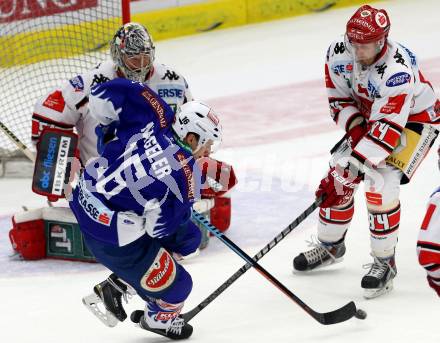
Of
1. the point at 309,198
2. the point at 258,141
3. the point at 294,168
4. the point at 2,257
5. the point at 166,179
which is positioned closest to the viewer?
the point at 166,179

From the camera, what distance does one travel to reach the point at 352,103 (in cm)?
523

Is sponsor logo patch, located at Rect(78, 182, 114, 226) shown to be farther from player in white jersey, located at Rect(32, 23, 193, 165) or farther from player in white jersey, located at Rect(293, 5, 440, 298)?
player in white jersey, located at Rect(293, 5, 440, 298)

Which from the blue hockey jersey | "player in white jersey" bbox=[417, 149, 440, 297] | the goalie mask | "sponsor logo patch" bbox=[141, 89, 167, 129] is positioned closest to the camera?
"player in white jersey" bbox=[417, 149, 440, 297]

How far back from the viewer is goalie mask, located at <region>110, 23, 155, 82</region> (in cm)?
521

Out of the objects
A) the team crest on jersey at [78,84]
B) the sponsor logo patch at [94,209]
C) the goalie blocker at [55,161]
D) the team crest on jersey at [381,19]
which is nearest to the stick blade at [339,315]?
the sponsor logo patch at [94,209]

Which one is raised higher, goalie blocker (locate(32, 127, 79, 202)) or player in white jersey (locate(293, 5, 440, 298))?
player in white jersey (locate(293, 5, 440, 298))

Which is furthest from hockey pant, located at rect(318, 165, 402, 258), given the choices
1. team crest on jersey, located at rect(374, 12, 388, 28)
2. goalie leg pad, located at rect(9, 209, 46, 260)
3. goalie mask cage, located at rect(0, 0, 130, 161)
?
goalie mask cage, located at rect(0, 0, 130, 161)

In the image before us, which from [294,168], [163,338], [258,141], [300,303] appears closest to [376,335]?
[300,303]

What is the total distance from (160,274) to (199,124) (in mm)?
574

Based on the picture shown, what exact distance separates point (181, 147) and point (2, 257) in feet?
5.49

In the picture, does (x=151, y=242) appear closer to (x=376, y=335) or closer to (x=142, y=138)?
(x=142, y=138)

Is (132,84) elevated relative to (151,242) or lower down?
elevated

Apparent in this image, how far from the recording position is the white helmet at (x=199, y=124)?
432cm

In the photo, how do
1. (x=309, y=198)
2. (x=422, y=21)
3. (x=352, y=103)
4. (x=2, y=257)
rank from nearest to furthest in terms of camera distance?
(x=352, y=103)
(x=2, y=257)
(x=309, y=198)
(x=422, y=21)
